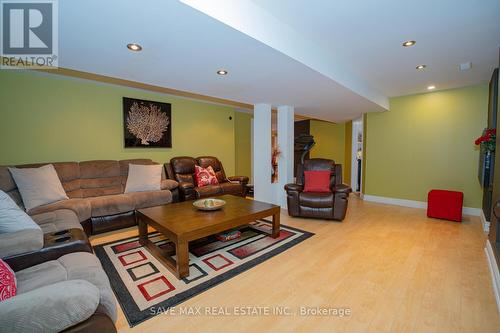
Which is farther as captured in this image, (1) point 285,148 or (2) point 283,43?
(1) point 285,148

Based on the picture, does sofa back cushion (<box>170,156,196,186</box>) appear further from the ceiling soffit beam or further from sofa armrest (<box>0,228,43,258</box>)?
the ceiling soffit beam

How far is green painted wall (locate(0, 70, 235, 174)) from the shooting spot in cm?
298

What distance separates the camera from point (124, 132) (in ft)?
12.8

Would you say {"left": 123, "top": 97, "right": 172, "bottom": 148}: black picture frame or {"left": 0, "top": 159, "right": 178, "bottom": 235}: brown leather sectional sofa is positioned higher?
{"left": 123, "top": 97, "right": 172, "bottom": 148}: black picture frame

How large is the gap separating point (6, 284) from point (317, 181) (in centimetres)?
355

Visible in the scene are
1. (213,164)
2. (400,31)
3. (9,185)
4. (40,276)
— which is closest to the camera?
(40,276)

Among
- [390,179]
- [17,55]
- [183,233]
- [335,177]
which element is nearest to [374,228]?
[335,177]

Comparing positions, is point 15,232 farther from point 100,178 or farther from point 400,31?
point 400,31

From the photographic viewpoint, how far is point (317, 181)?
3779mm

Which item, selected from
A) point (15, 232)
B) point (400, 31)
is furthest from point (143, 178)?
point (400, 31)

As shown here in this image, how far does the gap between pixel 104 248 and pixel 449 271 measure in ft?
11.5

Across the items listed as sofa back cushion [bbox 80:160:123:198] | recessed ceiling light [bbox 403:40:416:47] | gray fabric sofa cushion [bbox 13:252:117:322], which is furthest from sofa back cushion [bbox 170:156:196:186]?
recessed ceiling light [bbox 403:40:416:47]

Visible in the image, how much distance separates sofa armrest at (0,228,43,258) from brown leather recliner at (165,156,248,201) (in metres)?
2.34

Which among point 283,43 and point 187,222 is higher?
point 283,43
